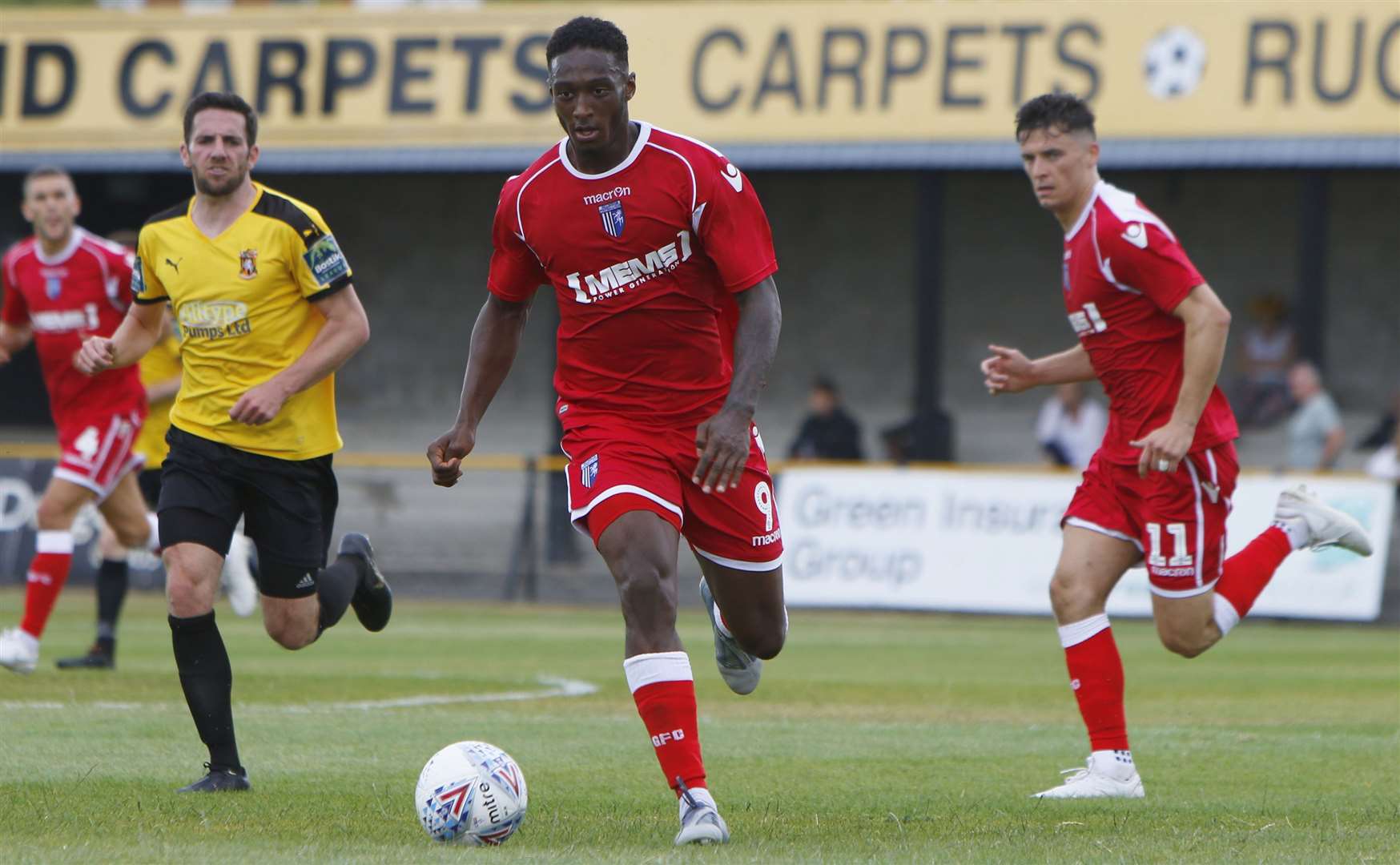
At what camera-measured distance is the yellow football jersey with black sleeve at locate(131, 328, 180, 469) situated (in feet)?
42.8

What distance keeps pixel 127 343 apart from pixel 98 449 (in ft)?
12.3

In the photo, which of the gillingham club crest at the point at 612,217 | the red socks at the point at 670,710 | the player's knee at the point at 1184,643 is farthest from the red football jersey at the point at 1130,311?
the red socks at the point at 670,710

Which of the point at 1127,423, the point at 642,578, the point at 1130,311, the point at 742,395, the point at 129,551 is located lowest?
the point at 129,551

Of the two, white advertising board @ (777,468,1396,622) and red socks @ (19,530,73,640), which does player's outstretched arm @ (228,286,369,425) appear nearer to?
red socks @ (19,530,73,640)

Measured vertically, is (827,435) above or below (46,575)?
above

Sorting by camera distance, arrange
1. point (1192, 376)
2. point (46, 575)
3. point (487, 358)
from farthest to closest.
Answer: point (46, 575) → point (1192, 376) → point (487, 358)

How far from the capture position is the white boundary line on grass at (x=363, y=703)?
31.1ft

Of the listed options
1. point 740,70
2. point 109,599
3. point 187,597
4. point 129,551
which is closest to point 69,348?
point 109,599

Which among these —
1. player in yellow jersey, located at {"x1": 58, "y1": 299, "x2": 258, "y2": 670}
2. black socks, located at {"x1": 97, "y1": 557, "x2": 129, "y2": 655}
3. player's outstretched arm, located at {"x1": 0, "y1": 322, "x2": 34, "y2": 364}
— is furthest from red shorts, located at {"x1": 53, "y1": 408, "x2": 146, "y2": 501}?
black socks, located at {"x1": 97, "y1": 557, "x2": 129, "y2": 655}

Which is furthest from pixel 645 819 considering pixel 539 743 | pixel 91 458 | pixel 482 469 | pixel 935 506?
pixel 482 469

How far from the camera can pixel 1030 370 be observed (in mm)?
8102

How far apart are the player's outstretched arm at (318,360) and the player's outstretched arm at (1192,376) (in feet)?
9.42

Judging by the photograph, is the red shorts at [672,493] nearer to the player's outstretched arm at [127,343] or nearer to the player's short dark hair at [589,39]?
the player's short dark hair at [589,39]

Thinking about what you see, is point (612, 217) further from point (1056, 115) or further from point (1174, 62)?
point (1174, 62)
